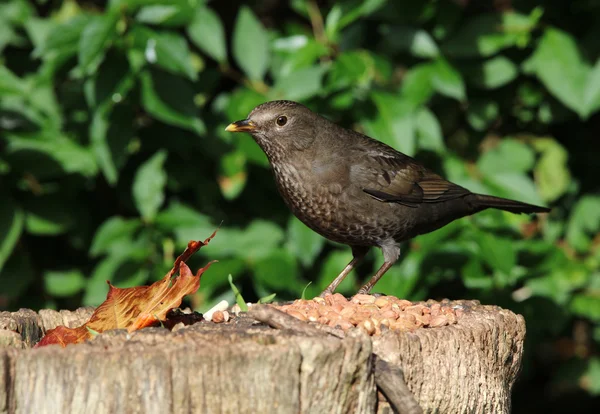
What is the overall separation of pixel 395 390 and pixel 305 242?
102 inches

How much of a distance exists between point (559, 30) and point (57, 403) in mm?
4278

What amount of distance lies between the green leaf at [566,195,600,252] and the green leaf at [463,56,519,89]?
1023mm

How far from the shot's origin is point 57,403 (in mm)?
2395

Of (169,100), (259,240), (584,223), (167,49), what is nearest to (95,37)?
(167,49)

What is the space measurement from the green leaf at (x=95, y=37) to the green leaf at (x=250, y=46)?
91cm

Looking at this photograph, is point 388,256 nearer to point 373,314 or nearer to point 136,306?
point 373,314

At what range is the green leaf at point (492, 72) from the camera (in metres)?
5.55

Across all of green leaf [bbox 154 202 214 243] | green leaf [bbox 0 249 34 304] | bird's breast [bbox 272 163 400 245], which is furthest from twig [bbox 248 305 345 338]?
green leaf [bbox 0 249 34 304]

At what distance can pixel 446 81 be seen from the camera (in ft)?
17.4

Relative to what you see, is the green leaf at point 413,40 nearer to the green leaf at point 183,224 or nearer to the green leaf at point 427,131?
the green leaf at point 427,131

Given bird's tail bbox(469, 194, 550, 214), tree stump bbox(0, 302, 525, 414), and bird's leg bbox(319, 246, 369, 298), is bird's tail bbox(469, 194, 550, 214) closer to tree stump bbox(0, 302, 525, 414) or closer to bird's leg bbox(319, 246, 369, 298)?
bird's leg bbox(319, 246, 369, 298)

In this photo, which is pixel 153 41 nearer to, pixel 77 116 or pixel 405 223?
pixel 77 116

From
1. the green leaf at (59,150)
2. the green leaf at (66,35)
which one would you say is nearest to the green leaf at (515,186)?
the green leaf at (59,150)

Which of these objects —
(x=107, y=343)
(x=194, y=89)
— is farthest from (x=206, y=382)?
(x=194, y=89)
